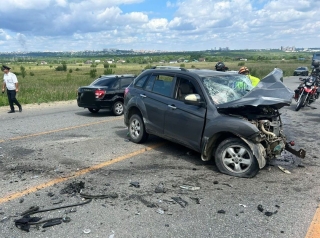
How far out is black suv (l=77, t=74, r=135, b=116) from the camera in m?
12.2

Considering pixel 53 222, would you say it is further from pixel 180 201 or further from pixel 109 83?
pixel 109 83

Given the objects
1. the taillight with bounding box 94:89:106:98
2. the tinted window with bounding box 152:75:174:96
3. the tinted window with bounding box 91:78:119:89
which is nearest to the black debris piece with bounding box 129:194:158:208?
the tinted window with bounding box 152:75:174:96

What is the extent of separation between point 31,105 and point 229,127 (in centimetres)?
1346

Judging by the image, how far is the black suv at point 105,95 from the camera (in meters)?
12.2

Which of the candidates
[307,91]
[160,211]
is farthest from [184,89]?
[307,91]

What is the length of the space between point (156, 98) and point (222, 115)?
1834mm

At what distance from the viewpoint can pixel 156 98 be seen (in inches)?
273

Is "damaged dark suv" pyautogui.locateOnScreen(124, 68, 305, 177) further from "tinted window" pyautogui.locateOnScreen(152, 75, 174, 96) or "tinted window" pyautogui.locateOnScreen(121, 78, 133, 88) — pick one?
"tinted window" pyautogui.locateOnScreen(121, 78, 133, 88)

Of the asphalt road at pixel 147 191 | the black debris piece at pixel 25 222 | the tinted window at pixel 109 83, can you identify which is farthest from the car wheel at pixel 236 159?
the tinted window at pixel 109 83

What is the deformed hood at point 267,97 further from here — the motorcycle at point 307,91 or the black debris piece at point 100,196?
the motorcycle at point 307,91

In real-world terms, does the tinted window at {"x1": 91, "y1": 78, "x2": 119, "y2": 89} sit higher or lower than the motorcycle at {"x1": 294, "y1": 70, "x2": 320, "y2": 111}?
higher

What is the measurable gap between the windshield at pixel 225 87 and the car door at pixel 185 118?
8.7 inches

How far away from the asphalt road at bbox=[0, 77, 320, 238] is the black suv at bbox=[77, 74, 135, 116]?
4.31 metres

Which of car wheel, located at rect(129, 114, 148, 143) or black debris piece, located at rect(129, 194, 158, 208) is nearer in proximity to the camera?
black debris piece, located at rect(129, 194, 158, 208)
